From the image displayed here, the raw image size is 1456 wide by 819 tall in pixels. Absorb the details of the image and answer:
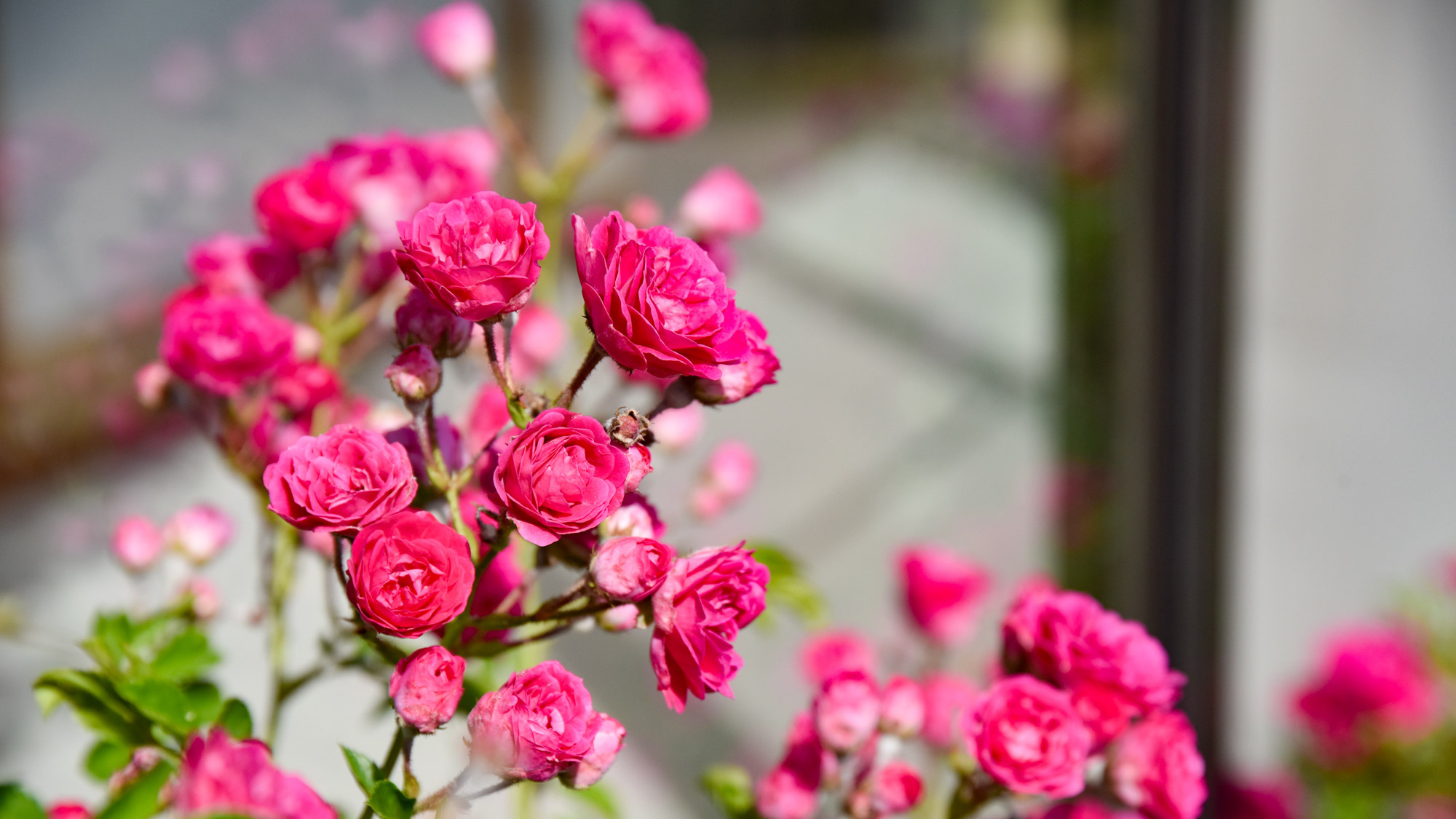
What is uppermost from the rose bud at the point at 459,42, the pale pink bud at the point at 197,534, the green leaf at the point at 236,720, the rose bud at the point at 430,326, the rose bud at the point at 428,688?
the rose bud at the point at 459,42

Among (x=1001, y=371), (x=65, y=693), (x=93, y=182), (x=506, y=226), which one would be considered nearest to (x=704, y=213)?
(x=506, y=226)

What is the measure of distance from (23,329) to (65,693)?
442mm

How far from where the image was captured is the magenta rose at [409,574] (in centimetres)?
30

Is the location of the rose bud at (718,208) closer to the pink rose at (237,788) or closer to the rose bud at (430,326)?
the rose bud at (430,326)

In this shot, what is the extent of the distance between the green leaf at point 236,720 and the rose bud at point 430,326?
0.16m

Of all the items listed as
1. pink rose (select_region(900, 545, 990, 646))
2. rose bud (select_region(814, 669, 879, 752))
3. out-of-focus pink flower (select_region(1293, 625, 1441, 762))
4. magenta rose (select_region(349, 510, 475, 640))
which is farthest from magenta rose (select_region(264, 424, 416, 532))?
out-of-focus pink flower (select_region(1293, 625, 1441, 762))

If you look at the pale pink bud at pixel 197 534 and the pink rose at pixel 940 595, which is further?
the pink rose at pixel 940 595

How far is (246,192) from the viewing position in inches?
31.7

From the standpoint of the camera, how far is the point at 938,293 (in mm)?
1273

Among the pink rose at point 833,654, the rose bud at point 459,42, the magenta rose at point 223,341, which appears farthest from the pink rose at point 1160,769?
the rose bud at point 459,42

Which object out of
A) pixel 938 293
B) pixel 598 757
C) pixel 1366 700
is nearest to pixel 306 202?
pixel 598 757

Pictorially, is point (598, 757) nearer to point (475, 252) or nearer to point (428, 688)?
point (428, 688)

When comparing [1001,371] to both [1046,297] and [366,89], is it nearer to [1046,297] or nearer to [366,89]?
[1046,297]

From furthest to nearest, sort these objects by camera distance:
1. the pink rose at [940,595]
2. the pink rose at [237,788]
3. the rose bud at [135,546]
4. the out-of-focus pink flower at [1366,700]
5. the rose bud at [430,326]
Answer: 1. the out-of-focus pink flower at [1366,700]
2. the pink rose at [940,595]
3. the rose bud at [135,546]
4. the rose bud at [430,326]
5. the pink rose at [237,788]
